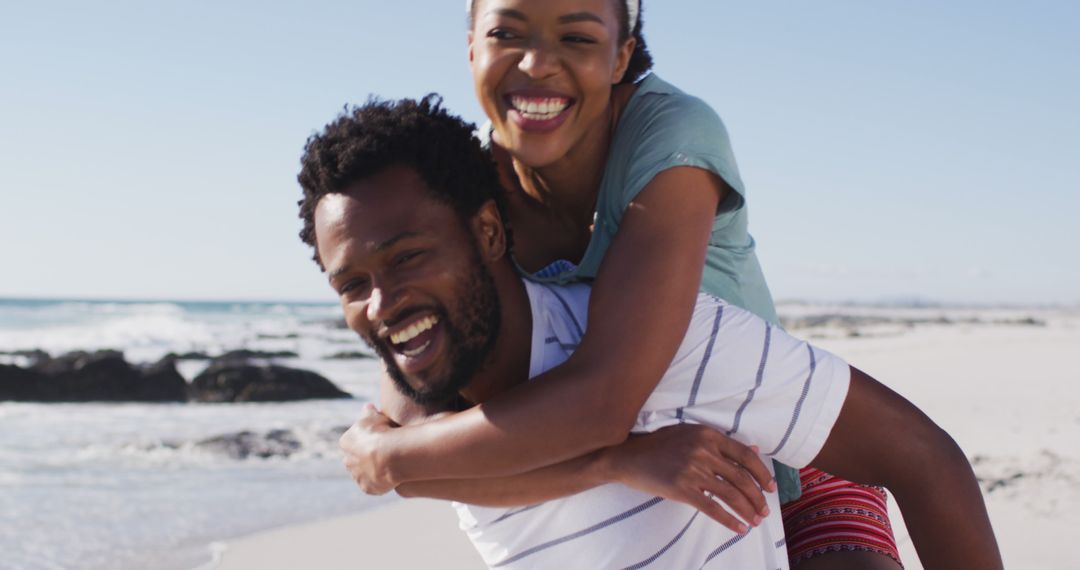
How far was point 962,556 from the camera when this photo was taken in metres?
2.50

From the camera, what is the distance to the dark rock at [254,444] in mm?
9320

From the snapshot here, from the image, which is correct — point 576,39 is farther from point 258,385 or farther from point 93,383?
point 93,383

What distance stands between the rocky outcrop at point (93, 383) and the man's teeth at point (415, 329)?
1364 centimetres

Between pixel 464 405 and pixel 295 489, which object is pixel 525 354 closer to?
pixel 464 405

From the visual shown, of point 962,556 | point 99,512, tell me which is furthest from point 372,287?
point 99,512

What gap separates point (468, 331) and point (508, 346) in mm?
136

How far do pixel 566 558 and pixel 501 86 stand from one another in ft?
4.43

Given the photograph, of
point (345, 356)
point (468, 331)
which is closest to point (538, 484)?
point (468, 331)

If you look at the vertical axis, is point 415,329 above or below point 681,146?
below

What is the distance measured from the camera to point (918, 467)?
2463 millimetres

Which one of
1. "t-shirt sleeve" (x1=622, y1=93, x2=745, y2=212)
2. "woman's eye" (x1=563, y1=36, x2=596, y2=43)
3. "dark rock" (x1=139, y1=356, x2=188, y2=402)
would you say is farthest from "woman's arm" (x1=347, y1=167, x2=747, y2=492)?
"dark rock" (x1=139, y1=356, x2=188, y2=402)

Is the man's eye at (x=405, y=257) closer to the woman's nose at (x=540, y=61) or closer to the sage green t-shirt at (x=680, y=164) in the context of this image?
the sage green t-shirt at (x=680, y=164)

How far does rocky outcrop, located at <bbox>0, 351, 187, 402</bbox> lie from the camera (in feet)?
50.0

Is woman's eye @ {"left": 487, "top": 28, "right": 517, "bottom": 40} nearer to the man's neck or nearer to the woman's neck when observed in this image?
the woman's neck
